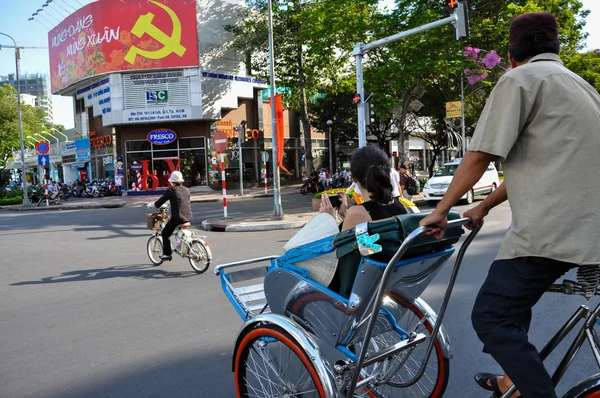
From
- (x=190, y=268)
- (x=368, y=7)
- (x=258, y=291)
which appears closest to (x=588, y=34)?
(x=368, y=7)

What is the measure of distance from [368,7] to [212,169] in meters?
15.6

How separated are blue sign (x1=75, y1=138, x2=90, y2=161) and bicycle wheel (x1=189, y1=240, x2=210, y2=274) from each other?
106 feet

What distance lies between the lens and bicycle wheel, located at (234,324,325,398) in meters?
2.47

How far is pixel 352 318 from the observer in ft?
7.80

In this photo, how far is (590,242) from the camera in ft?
5.70

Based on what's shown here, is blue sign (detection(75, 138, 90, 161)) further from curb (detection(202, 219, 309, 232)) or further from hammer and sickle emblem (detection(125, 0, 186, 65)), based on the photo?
curb (detection(202, 219, 309, 232))

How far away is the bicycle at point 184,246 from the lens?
7.57m

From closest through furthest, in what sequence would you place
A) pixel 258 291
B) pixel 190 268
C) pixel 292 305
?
pixel 292 305, pixel 258 291, pixel 190 268

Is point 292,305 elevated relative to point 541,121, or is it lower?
lower

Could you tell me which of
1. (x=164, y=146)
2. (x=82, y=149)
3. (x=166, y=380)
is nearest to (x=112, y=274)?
(x=166, y=380)

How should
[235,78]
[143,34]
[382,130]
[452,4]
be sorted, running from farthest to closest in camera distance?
[382,130], [235,78], [143,34], [452,4]

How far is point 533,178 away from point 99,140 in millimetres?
36248

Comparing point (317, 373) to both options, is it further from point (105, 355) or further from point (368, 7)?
point (368, 7)

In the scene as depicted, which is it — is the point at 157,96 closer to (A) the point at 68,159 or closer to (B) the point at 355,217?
(A) the point at 68,159
